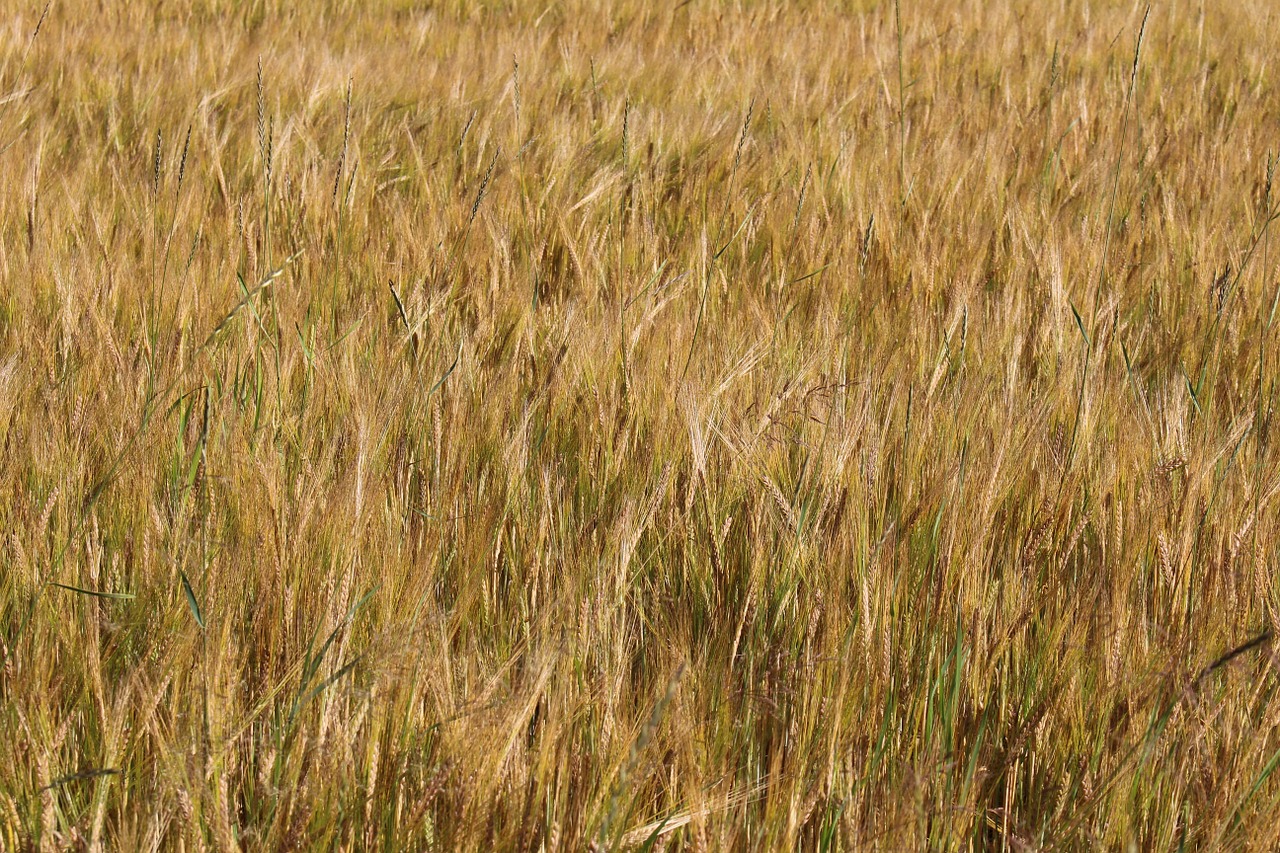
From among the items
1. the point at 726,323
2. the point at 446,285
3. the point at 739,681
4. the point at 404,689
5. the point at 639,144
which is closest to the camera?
the point at 404,689

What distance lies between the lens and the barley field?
795mm

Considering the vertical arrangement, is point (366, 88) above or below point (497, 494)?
above

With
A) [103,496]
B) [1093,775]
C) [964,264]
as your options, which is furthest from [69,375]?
[964,264]

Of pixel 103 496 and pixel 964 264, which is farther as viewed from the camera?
pixel 964 264

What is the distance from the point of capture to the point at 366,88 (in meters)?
2.82

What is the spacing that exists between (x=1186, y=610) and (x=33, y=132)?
7.60 feet

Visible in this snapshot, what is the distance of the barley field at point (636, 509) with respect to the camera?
0.79 m

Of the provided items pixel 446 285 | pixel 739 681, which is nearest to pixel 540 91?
pixel 446 285

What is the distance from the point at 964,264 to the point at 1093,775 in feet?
3.71

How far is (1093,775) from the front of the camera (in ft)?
2.79

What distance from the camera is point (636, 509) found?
3.59ft

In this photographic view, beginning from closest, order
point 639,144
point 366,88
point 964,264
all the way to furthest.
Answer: point 964,264 → point 639,144 → point 366,88

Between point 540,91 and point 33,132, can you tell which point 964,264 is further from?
point 33,132

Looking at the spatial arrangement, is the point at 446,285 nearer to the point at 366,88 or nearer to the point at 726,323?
the point at 726,323
